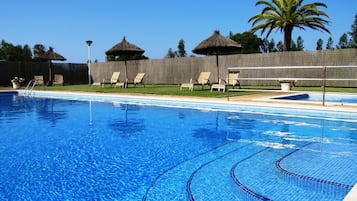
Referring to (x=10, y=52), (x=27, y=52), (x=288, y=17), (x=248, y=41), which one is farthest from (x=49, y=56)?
(x=248, y=41)

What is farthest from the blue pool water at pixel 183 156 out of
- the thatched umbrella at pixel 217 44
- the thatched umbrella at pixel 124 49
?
the thatched umbrella at pixel 124 49

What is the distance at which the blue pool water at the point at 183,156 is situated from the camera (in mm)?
3316

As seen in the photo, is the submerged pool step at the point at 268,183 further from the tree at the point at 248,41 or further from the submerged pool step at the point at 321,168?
the tree at the point at 248,41

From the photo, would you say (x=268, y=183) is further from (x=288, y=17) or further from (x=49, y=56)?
(x=288, y=17)

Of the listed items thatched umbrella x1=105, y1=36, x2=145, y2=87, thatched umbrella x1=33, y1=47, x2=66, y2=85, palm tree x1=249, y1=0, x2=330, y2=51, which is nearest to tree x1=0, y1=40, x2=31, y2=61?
thatched umbrella x1=33, y1=47, x2=66, y2=85

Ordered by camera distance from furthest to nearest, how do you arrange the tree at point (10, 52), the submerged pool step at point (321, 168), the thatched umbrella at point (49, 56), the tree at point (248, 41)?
the tree at point (248, 41) < the tree at point (10, 52) < the thatched umbrella at point (49, 56) < the submerged pool step at point (321, 168)

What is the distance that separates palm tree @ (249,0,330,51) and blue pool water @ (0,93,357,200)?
44.6ft

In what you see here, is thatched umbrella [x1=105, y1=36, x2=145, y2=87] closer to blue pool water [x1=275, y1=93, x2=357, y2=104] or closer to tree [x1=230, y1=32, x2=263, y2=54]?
blue pool water [x1=275, y1=93, x2=357, y2=104]

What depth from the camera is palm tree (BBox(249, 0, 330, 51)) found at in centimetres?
1962

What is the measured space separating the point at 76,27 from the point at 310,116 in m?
25.2

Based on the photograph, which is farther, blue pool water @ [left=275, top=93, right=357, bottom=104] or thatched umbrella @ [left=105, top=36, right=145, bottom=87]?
thatched umbrella @ [left=105, top=36, right=145, bottom=87]

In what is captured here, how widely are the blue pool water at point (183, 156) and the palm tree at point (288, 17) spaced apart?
13600 mm

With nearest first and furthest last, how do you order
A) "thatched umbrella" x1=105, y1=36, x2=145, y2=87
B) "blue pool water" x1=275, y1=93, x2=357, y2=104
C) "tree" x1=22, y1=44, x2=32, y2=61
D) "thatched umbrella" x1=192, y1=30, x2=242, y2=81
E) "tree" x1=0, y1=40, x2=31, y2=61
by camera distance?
"blue pool water" x1=275, y1=93, x2=357, y2=104, "thatched umbrella" x1=192, y1=30, x2=242, y2=81, "thatched umbrella" x1=105, y1=36, x2=145, y2=87, "tree" x1=0, y1=40, x2=31, y2=61, "tree" x1=22, y1=44, x2=32, y2=61

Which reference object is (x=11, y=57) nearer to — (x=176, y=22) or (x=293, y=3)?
(x=176, y=22)
